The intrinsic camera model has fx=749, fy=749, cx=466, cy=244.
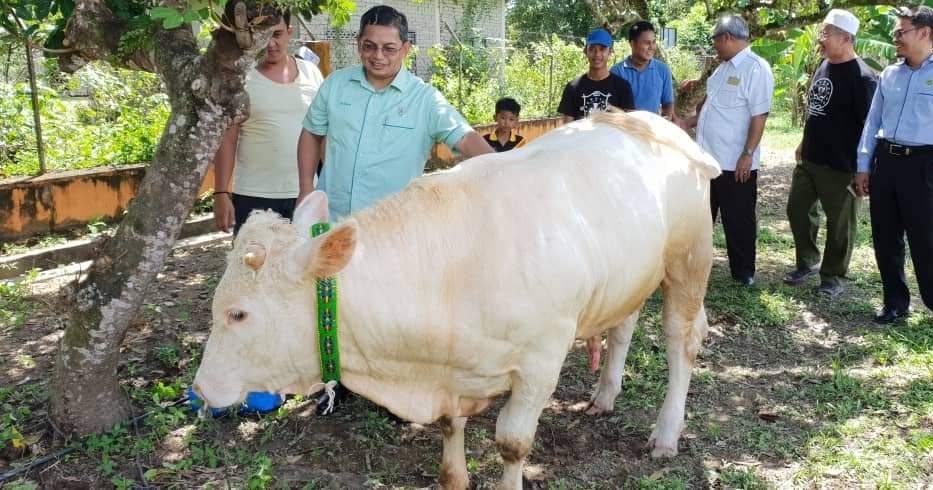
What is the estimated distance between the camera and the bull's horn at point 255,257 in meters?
2.49

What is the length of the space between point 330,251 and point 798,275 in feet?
16.3

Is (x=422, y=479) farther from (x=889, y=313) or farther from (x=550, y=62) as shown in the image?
(x=550, y=62)

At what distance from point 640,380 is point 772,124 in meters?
15.1

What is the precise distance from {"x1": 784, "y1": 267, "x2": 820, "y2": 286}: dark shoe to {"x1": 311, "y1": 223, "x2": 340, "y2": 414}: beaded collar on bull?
186 inches

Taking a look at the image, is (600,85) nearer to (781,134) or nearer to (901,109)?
(901,109)

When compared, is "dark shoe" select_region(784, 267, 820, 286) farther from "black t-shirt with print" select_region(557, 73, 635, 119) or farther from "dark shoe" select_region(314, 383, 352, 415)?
"dark shoe" select_region(314, 383, 352, 415)

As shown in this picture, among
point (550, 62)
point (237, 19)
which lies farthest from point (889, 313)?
point (550, 62)

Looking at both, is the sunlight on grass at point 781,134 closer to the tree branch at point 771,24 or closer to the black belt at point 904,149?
the tree branch at point 771,24

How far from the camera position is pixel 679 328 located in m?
3.80

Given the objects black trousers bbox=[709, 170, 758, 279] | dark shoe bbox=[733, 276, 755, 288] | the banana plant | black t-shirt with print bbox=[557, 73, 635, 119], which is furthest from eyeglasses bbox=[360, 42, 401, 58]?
the banana plant

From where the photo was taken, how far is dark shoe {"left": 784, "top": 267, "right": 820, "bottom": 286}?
244 inches

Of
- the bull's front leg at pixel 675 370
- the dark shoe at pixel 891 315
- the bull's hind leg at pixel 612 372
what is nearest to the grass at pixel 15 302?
the bull's hind leg at pixel 612 372

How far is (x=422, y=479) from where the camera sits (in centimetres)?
339

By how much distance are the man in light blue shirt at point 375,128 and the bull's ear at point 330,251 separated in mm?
961
